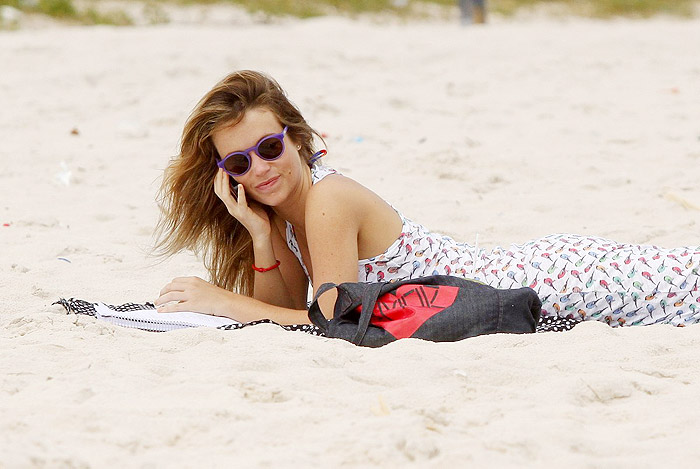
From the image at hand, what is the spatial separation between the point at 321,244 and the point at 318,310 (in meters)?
0.22

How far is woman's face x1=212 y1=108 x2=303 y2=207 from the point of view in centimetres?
308

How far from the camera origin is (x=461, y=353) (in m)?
2.62

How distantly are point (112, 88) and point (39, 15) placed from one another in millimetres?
3604

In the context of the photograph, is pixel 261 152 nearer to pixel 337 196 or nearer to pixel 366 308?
pixel 337 196

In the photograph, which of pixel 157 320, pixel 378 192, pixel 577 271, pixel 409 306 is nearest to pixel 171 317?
pixel 157 320

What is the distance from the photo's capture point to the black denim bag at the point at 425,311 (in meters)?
2.80

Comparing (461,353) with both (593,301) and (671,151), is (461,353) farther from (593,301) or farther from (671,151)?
(671,151)

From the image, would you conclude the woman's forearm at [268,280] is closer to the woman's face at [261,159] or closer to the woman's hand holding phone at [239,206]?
the woman's hand holding phone at [239,206]

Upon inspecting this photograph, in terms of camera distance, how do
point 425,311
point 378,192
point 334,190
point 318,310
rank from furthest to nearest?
point 378,192 < point 334,190 < point 318,310 < point 425,311

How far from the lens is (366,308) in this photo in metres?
2.84

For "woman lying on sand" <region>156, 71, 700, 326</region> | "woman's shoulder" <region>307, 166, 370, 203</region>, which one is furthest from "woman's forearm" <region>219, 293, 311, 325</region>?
"woman's shoulder" <region>307, 166, 370, 203</region>

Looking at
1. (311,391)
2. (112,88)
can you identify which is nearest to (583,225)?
(311,391)

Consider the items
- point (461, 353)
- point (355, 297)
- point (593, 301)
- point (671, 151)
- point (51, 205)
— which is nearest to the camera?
point (461, 353)

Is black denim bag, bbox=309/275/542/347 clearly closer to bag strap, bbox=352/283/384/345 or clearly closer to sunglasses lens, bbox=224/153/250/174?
bag strap, bbox=352/283/384/345
